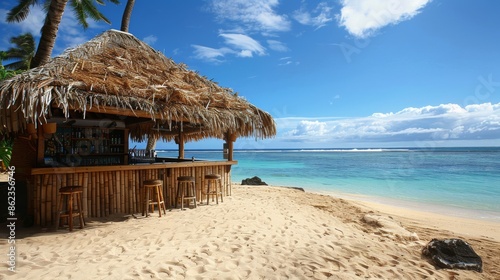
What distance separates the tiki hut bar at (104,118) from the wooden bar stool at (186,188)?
6.5 inches

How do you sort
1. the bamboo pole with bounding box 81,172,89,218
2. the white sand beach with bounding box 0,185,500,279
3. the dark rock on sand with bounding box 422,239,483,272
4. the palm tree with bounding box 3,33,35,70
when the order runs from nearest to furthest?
the white sand beach with bounding box 0,185,500,279, the dark rock on sand with bounding box 422,239,483,272, the bamboo pole with bounding box 81,172,89,218, the palm tree with bounding box 3,33,35,70

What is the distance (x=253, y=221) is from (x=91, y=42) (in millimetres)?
A: 5400

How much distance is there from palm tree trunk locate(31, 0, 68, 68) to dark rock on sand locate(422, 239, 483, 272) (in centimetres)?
893

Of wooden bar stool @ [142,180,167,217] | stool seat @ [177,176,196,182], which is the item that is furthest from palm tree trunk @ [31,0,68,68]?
stool seat @ [177,176,196,182]

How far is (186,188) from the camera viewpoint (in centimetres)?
639

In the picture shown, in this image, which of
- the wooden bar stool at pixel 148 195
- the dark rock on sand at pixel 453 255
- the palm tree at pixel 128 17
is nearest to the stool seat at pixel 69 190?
the wooden bar stool at pixel 148 195

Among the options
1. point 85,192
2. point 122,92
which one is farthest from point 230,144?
point 85,192

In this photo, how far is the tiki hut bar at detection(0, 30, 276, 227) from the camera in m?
4.44

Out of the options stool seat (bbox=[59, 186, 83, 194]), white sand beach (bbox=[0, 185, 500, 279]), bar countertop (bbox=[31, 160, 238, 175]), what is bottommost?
white sand beach (bbox=[0, 185, 500, 279])

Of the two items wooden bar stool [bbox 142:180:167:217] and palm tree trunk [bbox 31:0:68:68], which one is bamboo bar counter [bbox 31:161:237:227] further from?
palm tree trunk [bbox 31:0:68:68]

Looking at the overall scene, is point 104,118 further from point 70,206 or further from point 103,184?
point 70,206

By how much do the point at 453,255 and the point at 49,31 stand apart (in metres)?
9.55

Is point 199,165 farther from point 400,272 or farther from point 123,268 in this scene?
point 400,272

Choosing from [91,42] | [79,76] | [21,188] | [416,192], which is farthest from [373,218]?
[416,192]
